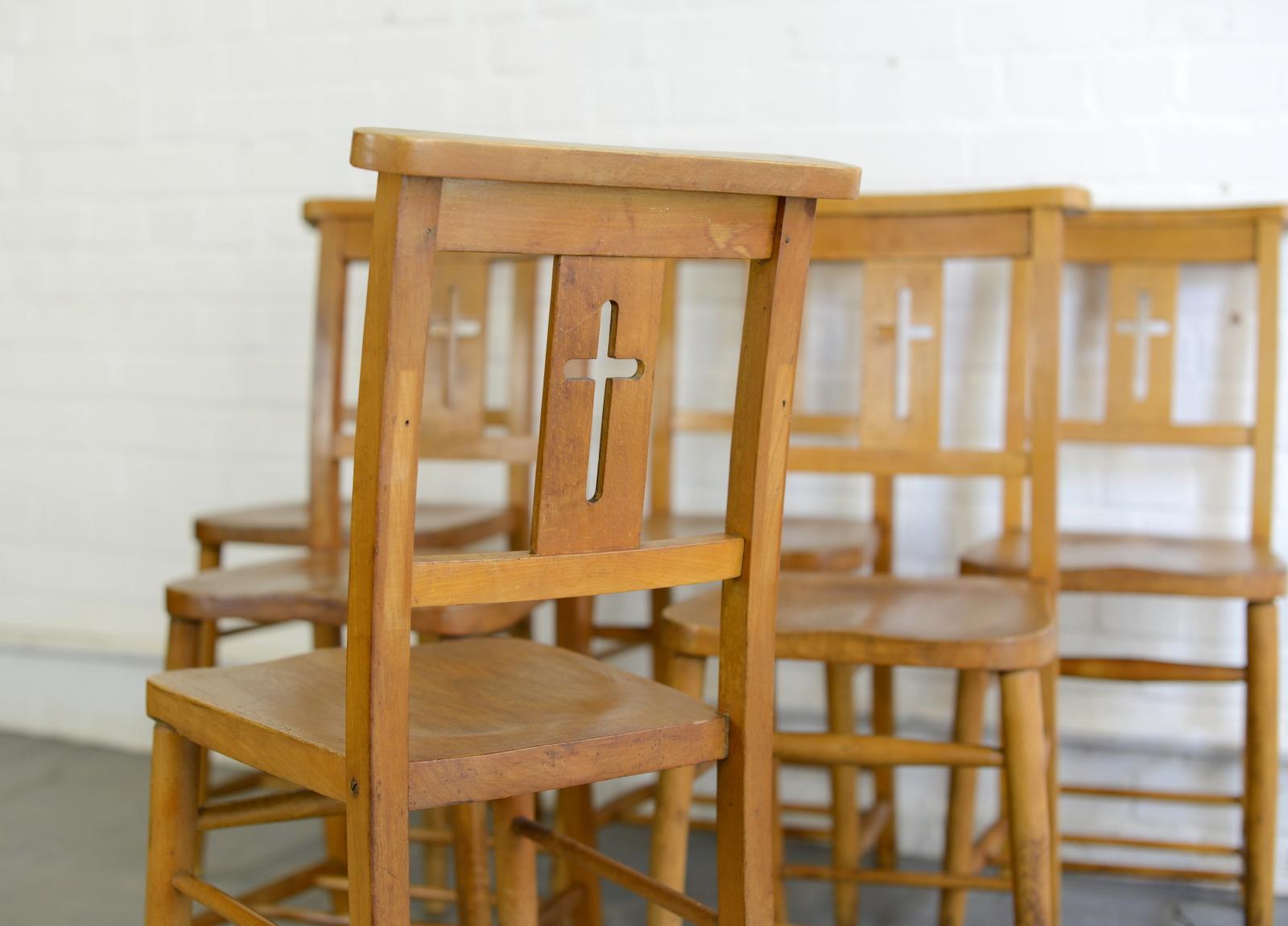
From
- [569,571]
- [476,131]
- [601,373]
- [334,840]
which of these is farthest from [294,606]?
[476,131]

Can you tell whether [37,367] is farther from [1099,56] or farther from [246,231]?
[1099,56]

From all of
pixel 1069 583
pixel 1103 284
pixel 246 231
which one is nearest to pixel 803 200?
pixel 1069 583

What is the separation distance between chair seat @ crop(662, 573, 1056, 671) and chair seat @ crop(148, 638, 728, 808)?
18cm

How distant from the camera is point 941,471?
1634mm

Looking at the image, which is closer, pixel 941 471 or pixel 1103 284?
pixel 941 471

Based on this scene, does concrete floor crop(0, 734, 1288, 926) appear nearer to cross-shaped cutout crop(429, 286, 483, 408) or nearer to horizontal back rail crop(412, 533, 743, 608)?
cross-shaped cutout crop(429, 286, 483, 408)

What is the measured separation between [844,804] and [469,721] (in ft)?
3.09

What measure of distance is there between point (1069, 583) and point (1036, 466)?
23cm

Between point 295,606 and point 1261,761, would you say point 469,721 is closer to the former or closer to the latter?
point 295,606

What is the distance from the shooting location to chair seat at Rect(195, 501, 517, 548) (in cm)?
192

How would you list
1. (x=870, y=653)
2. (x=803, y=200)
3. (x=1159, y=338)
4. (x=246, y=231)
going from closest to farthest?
(x=803, y=200)
(x=870, y=653)
(x=1159, y=338)
(x=246, y=231)

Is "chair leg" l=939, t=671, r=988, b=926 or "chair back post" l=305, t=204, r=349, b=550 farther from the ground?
"chair back post" l=305, t=204, r=349, b=550

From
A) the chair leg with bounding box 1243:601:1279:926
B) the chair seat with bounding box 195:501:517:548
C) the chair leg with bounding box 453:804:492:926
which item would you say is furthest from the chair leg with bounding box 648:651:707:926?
the chair leg with bounding box 1243:601:1279:926

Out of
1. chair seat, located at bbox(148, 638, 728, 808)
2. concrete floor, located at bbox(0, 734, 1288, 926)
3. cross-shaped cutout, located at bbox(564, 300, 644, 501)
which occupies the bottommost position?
concrete floor, located at bbox(0, 734, 1288, 926)
